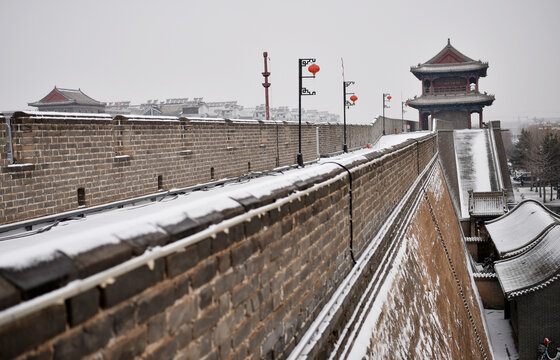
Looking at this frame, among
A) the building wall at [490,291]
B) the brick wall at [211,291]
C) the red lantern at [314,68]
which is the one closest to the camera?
the brick wall at [211,291]

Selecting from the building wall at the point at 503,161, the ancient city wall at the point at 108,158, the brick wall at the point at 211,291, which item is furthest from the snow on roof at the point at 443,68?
the brick wall at the point at 211,291

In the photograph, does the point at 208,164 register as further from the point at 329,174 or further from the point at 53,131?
the point at 329,174

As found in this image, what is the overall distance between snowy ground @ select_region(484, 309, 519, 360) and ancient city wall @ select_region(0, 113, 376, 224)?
30.4ft

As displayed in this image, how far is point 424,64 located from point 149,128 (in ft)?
162

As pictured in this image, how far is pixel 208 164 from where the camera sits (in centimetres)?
1177

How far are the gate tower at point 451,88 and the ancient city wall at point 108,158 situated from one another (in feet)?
142

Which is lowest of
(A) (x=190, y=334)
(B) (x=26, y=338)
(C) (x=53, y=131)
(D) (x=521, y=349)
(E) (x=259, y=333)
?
(D) (x=521, y=349)

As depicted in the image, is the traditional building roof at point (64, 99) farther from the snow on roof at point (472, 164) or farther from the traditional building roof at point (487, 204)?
the traditional building roof at point (487, 204)

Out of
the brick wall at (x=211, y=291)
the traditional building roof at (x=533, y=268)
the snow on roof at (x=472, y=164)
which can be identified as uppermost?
the brick wall at (x=211, y=291)

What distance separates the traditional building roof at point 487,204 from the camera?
28672 millimetres

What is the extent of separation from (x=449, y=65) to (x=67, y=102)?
3921 cm

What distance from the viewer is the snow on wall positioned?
4.50 meters

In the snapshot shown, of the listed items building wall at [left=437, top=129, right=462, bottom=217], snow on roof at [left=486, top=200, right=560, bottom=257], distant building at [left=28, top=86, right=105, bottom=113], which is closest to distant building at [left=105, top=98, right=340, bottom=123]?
distant building at [left=28, top=86, right=105, bottom=113]

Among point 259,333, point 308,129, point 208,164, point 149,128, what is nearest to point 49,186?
point 149,128
